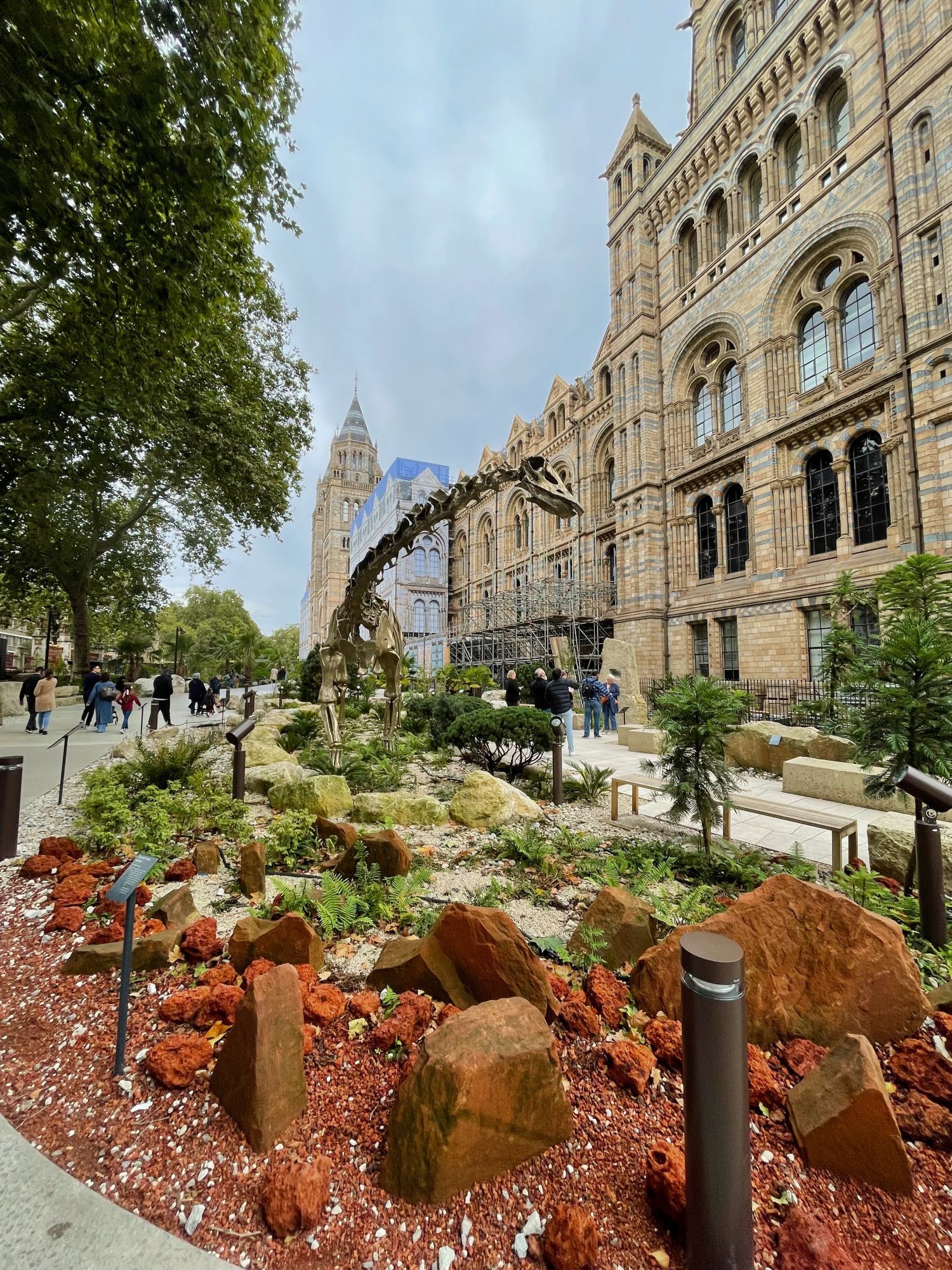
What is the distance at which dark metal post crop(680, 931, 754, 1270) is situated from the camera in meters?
1.23

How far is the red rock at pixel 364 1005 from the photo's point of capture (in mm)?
2250

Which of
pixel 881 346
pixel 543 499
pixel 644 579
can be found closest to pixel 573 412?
pixel 644 579

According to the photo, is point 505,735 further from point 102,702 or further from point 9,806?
point 102,702

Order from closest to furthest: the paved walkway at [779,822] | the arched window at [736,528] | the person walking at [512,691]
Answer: the paved walkway at [779,822] < the person walking at [512,691] < the arched window at [736,528]

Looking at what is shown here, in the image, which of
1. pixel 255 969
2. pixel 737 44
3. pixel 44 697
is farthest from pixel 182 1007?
pixel 737 44

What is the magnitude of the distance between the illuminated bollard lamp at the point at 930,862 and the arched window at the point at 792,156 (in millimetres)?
21869

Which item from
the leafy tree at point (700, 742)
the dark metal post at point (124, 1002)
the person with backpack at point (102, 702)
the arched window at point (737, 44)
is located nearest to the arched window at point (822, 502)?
the leafy tree at point (700, 742)

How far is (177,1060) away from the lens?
190cm

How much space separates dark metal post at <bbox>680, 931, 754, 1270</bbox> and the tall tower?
62.0 m

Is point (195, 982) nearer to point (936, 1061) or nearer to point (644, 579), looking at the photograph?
point (936, 1061)

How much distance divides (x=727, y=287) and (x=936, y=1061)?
891 inches

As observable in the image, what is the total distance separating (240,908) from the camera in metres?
3.37

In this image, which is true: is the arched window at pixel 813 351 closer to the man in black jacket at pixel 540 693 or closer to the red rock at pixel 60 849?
the man in black jacket at pixel 540 693

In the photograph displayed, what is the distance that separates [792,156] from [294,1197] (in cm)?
2585
